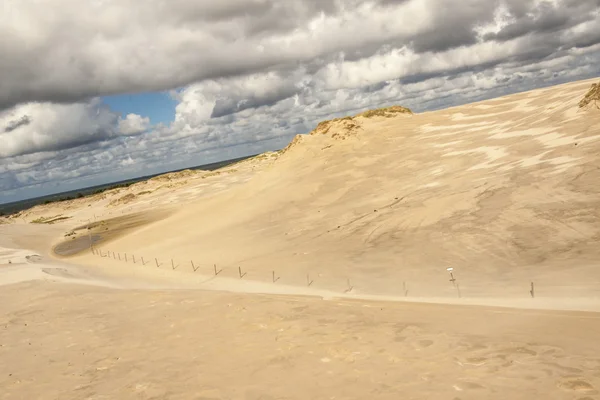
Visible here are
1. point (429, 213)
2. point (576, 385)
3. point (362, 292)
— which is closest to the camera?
point (576, 385)

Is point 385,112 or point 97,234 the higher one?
point 385,112

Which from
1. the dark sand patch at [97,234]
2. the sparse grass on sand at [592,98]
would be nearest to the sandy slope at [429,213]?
the sparse grass on sand at [592,98]

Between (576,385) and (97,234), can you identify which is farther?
(97,234)

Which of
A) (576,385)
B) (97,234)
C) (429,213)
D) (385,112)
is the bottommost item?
(576,385)

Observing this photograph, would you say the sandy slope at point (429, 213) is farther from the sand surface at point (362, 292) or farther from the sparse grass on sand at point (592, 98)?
the sparse grass on sand at point (592, 98)

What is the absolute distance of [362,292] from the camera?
20.9 metres

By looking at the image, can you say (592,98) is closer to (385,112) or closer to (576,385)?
(385,112)

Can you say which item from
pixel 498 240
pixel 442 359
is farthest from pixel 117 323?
pixel 498 240

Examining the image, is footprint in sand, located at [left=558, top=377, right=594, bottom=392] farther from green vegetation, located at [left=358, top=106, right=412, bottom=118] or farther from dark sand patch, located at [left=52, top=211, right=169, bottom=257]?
green vegetation, located at [left=358, top=106, right=412, bottom=118]

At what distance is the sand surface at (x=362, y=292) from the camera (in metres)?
11.5

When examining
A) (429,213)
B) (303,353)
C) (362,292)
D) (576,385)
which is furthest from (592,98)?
(303,353)

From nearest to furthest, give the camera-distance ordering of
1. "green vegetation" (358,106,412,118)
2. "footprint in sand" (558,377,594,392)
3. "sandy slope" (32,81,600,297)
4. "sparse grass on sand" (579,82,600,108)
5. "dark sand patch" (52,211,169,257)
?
"footprint in sand" (558,377,594,392)
"sandy slope" (32,81,600,297)
"sparse grass on sand" (579,82,600,108)
"dark sand patch" (52,211,169,257)
"green vegetation" (358,106,412,118)

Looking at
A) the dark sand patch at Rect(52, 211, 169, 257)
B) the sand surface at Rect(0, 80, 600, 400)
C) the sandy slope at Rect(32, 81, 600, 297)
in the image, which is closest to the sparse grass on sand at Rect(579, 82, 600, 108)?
the sandy slope at Rect(32, 81, 600, 297)

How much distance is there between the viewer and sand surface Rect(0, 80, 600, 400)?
453 inches
